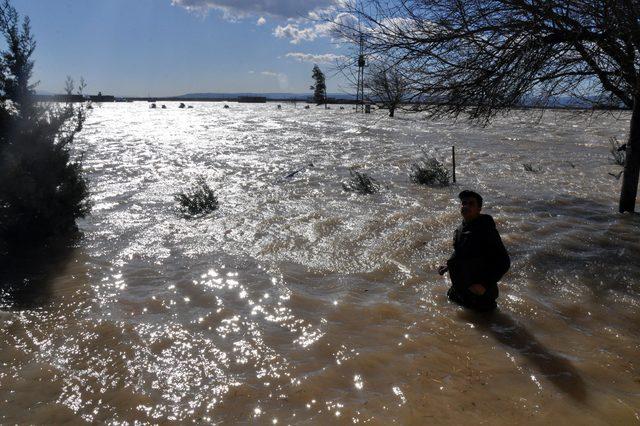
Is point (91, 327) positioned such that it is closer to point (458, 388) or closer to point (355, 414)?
point (355, 414)

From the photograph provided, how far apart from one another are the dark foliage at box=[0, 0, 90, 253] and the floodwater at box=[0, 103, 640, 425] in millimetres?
579

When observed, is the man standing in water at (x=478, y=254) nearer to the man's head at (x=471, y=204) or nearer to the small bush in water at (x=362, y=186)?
the man's head at (x=471, y=204)

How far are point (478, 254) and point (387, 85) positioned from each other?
9.38 ft

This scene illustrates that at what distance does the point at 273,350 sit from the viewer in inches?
145

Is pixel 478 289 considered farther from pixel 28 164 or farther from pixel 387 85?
pixel 28 164

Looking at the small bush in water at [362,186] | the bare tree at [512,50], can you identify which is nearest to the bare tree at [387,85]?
the bare tree at [512,50]

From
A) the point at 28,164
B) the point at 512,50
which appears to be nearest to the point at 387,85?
the point at 512,50

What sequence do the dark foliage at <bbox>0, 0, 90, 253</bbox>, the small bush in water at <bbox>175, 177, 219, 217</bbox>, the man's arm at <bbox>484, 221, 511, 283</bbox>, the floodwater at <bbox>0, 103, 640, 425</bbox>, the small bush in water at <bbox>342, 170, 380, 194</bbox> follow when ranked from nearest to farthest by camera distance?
the floodwater at <bbox>0, 103, 640, 425</bbox> < the man's arm at <bbox>484, 221, 511, 283</bbox> < the dark foliage at <bbox>0, 0, 90, 253</bbox> < the small bush in water at <bbox>175, 177, 219, 217</bbox> < the small bush in water at <bbox>342, 170, 380, 194</bbox>

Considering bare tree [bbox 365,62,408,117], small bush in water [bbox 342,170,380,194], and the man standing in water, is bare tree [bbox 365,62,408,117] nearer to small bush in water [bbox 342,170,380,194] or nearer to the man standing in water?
the man standing in water

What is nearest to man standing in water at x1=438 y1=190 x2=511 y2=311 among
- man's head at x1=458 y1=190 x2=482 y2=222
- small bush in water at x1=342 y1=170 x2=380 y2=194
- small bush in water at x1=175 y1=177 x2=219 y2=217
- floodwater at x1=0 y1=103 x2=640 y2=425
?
man's head at x1=458 y1=190 x2=482 y2=222

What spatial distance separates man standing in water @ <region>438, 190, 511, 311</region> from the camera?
390cm

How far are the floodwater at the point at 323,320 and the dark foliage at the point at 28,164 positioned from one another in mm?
579

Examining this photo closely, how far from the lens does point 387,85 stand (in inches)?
232

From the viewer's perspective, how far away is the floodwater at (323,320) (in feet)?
9.93
